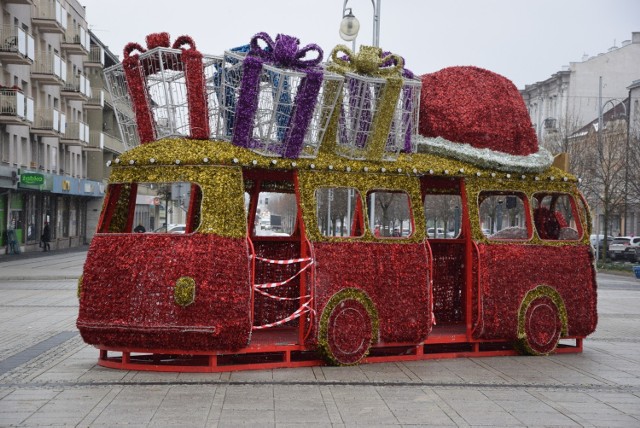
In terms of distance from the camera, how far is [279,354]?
13.0 m

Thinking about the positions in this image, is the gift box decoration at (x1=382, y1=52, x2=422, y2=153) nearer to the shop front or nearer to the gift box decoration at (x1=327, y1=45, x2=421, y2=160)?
the gift box decoration at (x1=327, y1=45, x2=421, y2=160)

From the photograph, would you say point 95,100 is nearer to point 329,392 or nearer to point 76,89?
point 76,89

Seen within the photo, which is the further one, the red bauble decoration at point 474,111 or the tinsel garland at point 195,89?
the red bauble decoration at point 474,111

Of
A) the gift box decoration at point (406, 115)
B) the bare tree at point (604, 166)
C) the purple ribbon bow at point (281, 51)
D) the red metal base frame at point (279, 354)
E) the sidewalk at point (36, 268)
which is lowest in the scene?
the red metal base frame at point (279, 354)

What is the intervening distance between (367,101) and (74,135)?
1986 inches

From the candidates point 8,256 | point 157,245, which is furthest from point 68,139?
point 157,245

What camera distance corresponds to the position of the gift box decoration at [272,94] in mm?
11719

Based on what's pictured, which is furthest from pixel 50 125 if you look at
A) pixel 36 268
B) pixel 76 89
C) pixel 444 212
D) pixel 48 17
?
pixel 444 212

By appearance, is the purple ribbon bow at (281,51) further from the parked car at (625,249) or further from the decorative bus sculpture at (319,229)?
the parked car at (625,249)

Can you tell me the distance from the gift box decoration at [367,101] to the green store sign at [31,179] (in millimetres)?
34658

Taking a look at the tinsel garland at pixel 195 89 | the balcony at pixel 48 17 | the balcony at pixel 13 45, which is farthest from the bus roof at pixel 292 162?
the balcony at pixel 48 17

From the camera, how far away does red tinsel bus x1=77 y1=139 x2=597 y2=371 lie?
11.4 metres

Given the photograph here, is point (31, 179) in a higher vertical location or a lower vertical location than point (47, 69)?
lower

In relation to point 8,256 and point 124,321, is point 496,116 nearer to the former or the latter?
point 124,321
